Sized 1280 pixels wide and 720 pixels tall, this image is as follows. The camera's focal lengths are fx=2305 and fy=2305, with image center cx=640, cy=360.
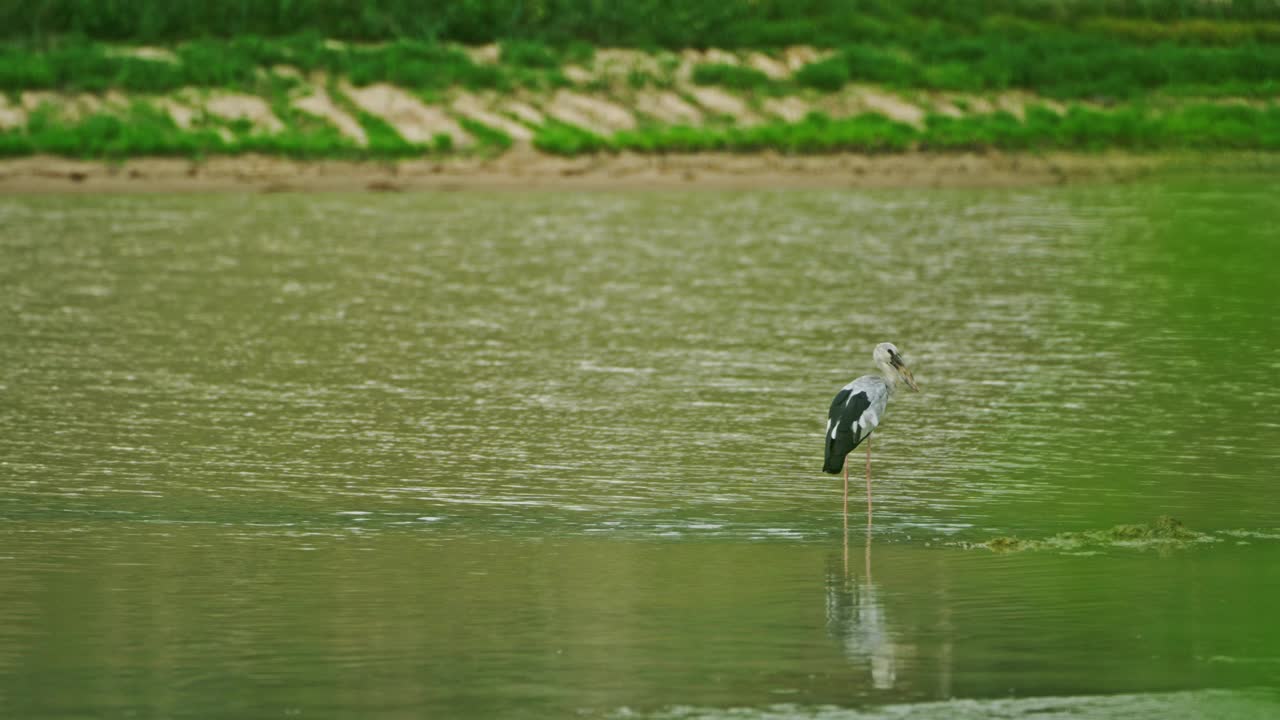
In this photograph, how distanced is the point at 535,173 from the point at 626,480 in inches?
892

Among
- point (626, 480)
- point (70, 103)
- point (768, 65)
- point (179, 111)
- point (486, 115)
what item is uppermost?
point (768, 65)

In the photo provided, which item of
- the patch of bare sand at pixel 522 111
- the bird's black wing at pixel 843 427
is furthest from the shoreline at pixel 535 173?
the bird's black wing at pixel 843 427

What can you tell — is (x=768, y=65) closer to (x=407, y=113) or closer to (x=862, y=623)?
(x=407, y=113)

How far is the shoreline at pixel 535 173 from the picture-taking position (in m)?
35.3

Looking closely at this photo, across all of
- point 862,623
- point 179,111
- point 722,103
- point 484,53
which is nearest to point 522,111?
point 722,103

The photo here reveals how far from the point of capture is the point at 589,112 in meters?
38.7

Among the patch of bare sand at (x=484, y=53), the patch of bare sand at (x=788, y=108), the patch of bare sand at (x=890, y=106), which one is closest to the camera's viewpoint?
the patch of bare sand at (x=788, y=108)

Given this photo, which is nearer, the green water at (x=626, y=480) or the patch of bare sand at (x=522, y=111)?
the green water at (x=626, y=480)

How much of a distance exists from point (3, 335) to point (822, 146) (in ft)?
63.4

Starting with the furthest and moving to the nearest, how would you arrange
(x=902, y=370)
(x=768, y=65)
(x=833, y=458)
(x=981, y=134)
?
(x=768, y=65) → (x=981, y=134) → (x=902, y=370) → (x=833, y=458)

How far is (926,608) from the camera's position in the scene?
10.4 m

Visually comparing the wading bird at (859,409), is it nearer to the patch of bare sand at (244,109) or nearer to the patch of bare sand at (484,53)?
the patch of bare sand at (244,109)

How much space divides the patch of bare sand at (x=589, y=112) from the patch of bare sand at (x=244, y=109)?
15.2ft

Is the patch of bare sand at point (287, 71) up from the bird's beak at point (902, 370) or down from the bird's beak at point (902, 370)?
up
